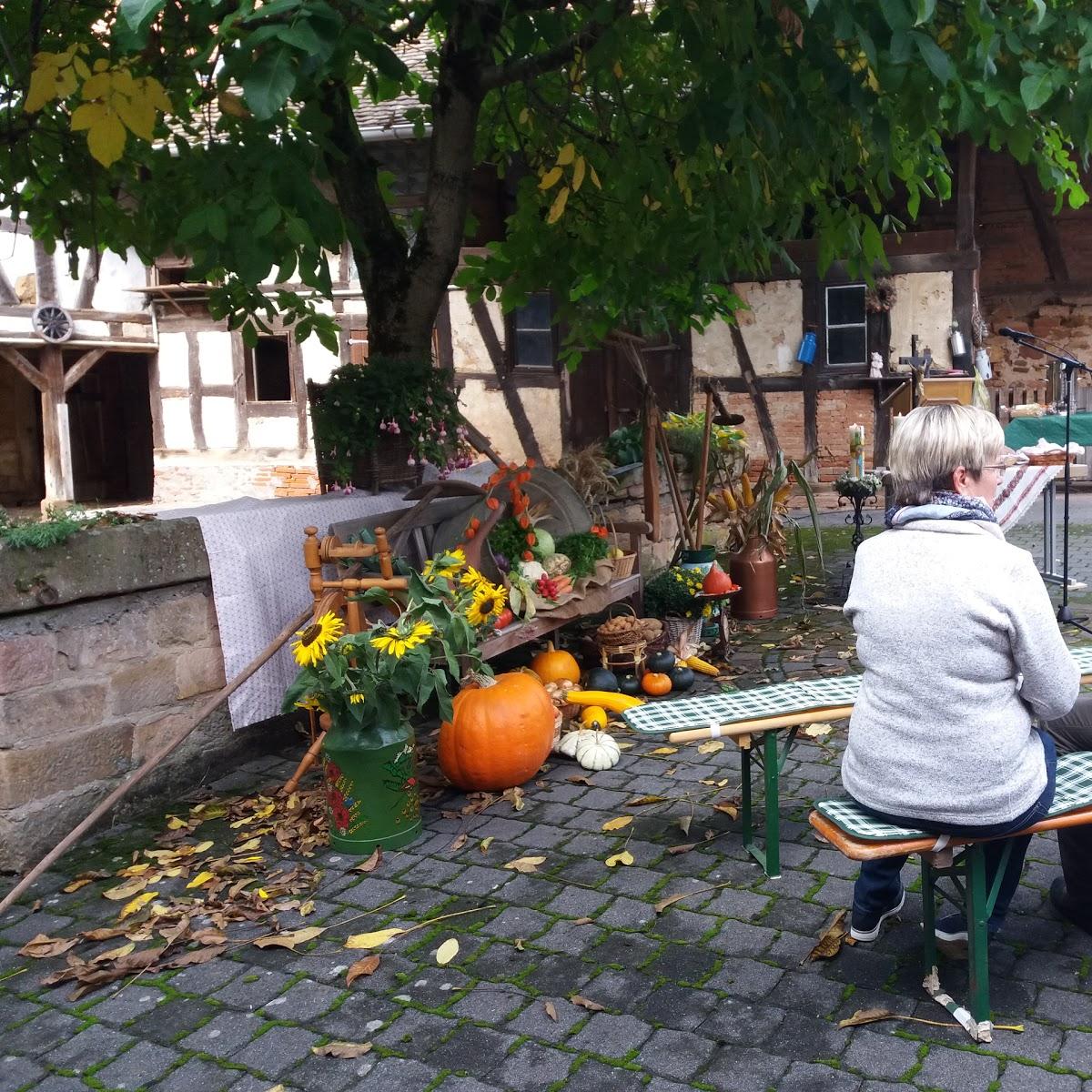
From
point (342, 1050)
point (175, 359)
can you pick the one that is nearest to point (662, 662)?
point (342, 1050)

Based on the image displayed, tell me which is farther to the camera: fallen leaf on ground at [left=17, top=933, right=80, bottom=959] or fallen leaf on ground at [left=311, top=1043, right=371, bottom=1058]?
fallen leaf on ground at [left=17, top=933, right=80, bottom=959]

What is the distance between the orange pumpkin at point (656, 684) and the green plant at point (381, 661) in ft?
6.26

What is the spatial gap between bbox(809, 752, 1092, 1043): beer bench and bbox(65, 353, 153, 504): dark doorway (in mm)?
19104

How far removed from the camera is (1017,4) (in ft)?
15.0

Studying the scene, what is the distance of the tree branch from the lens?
5.44m

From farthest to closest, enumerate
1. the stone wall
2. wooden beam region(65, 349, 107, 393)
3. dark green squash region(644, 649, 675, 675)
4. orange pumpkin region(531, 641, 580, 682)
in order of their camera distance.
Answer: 1. wooden beam region(65, 349, 107, 393)
2. dark green squash region(644, 649, 675, 675)
3. orange pumpkin region(531, 641, 580, 682)
4. the stone wall

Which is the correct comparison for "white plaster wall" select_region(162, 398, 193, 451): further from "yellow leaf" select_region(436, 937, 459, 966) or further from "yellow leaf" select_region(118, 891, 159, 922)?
"yellow leaf" select_region(436, 937, 459, 966)

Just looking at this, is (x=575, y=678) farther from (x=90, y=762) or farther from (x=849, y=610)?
(x=849, y=610)

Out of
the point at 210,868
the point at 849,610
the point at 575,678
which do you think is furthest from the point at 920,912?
the point at 575,678

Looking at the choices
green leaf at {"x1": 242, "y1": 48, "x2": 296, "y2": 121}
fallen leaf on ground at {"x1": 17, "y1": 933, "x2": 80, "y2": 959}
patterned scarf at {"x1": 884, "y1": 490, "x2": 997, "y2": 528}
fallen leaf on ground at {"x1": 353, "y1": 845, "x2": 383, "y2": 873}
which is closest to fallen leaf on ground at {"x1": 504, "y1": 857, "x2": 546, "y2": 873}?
fallen leaf on ground at {"x1": 353, "y1": 845, "x2": 383, "y2": 873}

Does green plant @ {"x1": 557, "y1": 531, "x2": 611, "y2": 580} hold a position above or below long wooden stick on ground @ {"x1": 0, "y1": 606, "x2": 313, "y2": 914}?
above

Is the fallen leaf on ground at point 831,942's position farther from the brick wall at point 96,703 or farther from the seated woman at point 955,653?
the brick wall at point 96,703

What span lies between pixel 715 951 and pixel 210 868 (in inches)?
71.2

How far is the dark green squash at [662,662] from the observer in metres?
6.15
